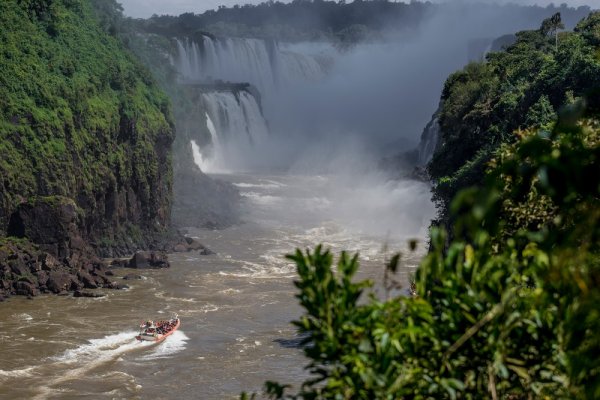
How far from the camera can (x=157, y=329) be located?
33188 mm

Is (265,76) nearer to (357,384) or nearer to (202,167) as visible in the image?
(202,167)

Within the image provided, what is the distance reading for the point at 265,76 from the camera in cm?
10600

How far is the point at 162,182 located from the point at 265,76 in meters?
50.9

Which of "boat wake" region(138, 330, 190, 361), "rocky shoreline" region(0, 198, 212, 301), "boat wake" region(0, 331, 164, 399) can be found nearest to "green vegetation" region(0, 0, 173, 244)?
"rocky shoreline" region(0, 198, 212, 301)

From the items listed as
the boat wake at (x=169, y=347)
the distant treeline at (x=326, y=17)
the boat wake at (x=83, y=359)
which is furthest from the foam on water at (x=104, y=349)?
the distant treeline at (x=326, y=17)

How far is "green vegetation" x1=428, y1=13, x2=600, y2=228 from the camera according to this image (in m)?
35.0

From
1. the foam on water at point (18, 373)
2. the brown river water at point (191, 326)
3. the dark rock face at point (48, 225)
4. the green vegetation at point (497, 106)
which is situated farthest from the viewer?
the dark rock face at point (48, 225)

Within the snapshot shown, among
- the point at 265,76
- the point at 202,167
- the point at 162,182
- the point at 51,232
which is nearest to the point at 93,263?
the point at 51,232

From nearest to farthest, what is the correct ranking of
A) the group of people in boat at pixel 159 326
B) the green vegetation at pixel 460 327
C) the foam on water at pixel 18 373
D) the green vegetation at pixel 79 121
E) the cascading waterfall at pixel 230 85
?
1. the green vegetation at pixel 460 327
2. the foam on water at pixel 18 373
3. the group of people in boat at pixel 159 326
4. the green vegetation at pixel 79 121
5. the cascading waterfall at pixel 230 85

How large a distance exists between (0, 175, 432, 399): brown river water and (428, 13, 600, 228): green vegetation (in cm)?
565

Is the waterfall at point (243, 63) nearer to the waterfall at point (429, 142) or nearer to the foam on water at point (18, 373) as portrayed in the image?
the waterfall at point (429, 142)

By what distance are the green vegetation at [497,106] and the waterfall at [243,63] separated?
47674mm

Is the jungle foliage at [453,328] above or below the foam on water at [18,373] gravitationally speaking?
above

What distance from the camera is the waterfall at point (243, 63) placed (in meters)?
91.5
